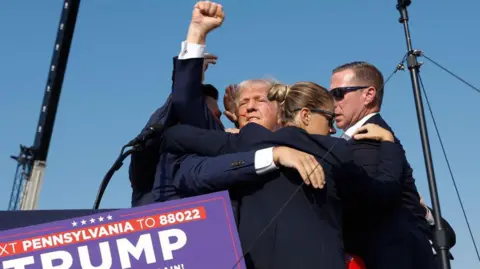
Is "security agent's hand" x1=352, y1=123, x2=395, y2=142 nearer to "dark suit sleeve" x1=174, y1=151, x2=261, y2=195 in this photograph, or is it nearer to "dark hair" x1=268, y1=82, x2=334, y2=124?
"dark hair" x1=268, y1=82, x2=334, y2=124

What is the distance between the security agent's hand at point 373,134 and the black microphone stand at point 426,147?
229 mm

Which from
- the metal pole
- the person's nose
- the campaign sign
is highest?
the metal pole

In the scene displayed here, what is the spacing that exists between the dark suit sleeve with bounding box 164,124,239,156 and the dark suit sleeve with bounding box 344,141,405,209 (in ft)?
1.85

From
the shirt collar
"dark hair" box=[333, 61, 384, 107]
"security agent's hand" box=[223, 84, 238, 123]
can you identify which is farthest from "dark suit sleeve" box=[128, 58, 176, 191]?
"dark hair" box=[333, 61, 384, 107]

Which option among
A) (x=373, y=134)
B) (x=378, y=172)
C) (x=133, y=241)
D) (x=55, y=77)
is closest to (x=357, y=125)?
(x=373, y=134)

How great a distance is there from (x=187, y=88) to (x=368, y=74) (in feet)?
3.67

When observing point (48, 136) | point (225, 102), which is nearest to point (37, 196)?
point (48, 136)

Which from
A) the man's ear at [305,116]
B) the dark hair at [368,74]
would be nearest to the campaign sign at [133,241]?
the man's ear at [305,116]

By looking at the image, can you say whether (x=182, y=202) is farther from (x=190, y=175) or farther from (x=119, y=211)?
(x=190, y=175)

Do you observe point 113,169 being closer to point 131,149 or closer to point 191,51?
point 131,149

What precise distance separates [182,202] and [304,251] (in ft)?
1.69

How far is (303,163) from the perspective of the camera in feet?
8.71

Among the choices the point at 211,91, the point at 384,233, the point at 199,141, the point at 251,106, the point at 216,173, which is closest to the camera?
the point at 216,173

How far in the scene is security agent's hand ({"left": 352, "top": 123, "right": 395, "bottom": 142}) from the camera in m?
3.08
